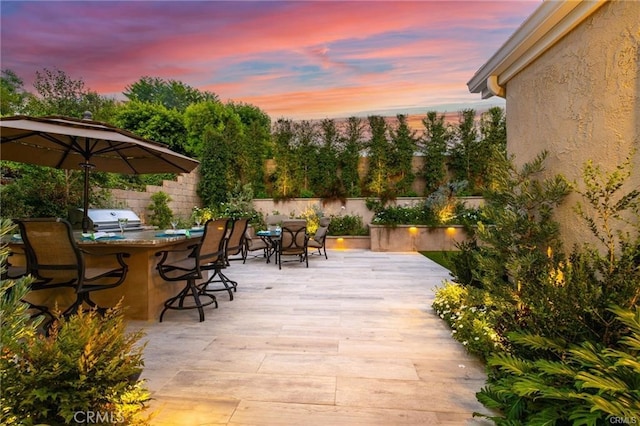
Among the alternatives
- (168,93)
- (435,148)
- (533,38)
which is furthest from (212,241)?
(168,93)

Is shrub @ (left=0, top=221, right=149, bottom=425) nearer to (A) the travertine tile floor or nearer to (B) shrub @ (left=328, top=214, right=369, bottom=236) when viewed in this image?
(A) the travertine tile floor

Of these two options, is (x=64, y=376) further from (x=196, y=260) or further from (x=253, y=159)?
(x=253, y=159)

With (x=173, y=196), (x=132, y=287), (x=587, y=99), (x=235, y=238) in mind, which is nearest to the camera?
(x=587, y=99)

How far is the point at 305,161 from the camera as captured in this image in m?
11.1

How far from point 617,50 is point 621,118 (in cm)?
39

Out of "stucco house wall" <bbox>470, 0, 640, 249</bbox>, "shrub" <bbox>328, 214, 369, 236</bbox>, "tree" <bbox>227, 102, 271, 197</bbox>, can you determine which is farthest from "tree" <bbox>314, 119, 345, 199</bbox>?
"stucco house wall" <bbox>470, 0, 640, 249</bbox>

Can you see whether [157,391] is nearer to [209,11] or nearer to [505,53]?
[505,53]

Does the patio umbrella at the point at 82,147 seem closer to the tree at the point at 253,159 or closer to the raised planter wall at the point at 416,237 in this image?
the tree at the point at 253,159

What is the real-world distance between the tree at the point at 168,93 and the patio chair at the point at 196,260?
63.3 ft

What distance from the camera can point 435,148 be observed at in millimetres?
10625

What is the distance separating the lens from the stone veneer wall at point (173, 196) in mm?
7570

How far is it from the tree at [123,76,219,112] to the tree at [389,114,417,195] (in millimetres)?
14754

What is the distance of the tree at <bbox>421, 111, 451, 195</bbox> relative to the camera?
10.6 m

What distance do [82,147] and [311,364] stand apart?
4.35 metres
